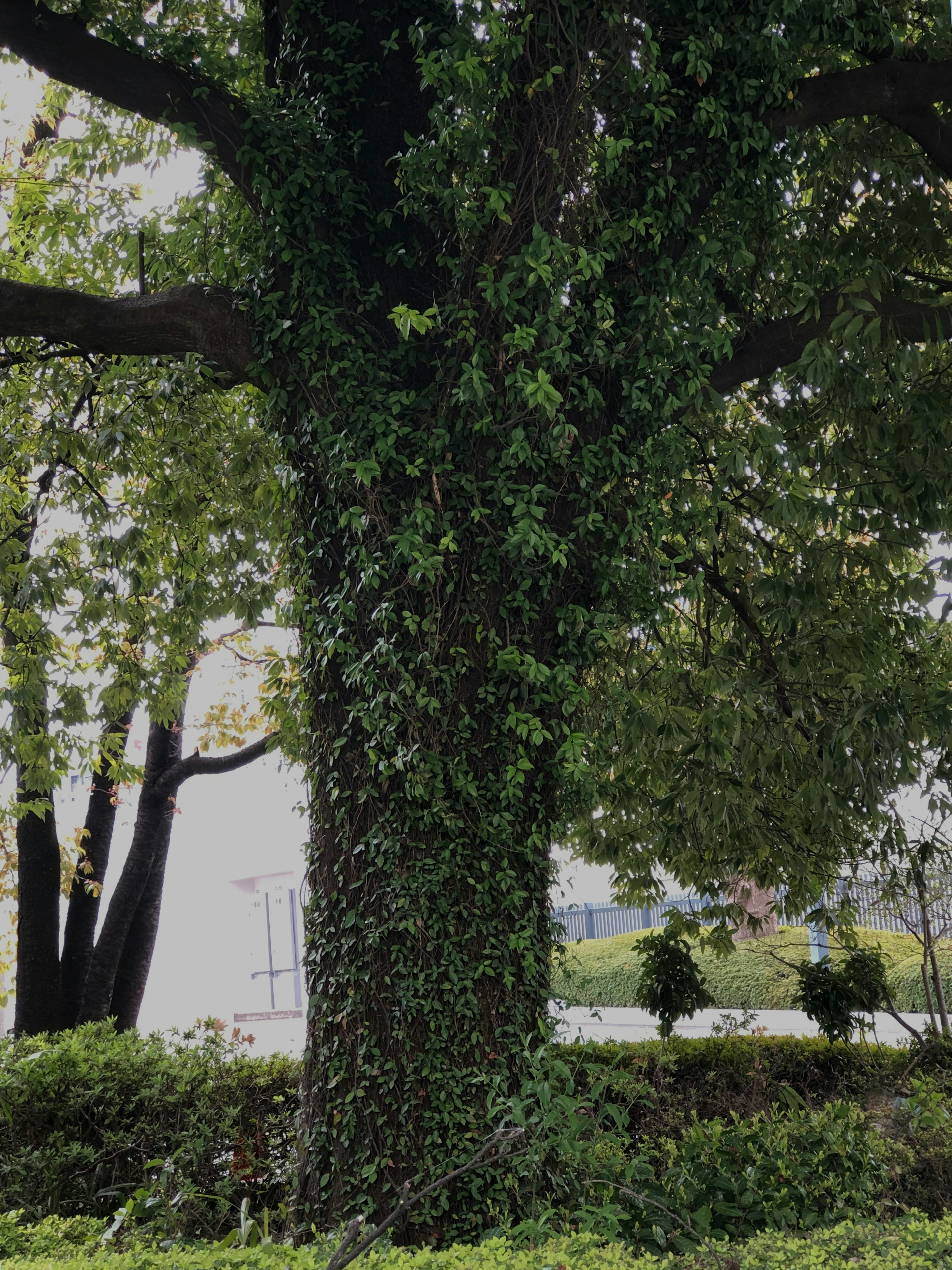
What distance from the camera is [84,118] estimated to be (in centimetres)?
736

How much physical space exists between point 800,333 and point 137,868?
7.59 m

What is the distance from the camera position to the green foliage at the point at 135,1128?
5863mm

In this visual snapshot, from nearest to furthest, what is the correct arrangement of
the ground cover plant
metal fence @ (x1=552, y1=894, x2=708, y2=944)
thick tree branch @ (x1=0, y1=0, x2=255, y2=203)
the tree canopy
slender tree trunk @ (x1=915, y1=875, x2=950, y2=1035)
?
the ground cover plant < the tree canopy < thick tree branch @ (x1=0, y1=0, x2=255, y2=203) < slender tree trunk @ (x1=915, y1=875, x2=950, y2=1035) < metal fence @ (x1=552, y1=894, x2=708, y2=944)

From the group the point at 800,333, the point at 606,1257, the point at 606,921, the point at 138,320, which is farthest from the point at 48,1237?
the point at 606,921

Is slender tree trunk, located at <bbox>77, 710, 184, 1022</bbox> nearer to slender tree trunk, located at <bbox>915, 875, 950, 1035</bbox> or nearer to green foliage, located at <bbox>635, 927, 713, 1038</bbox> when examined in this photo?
green foliage, located at <bbox>635, 927, 713, 1038</bbox>

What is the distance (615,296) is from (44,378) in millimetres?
4084

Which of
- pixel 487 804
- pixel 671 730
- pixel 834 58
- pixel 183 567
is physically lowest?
pixel 487 804

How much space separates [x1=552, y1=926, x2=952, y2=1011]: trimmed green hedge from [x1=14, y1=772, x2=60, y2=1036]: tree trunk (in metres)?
7.69

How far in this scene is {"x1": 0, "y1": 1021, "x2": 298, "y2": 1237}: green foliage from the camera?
5.86m

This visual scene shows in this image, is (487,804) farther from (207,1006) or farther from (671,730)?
(207,1006)

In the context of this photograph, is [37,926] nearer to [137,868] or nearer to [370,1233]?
[137,868]

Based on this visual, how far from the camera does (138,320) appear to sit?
5.12 m

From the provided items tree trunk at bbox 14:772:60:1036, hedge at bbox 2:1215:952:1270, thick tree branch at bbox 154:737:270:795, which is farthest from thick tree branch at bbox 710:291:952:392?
tree trunk at bbox 14:772:60:1036

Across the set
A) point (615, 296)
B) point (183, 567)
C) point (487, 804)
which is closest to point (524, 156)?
point (615, 296)
